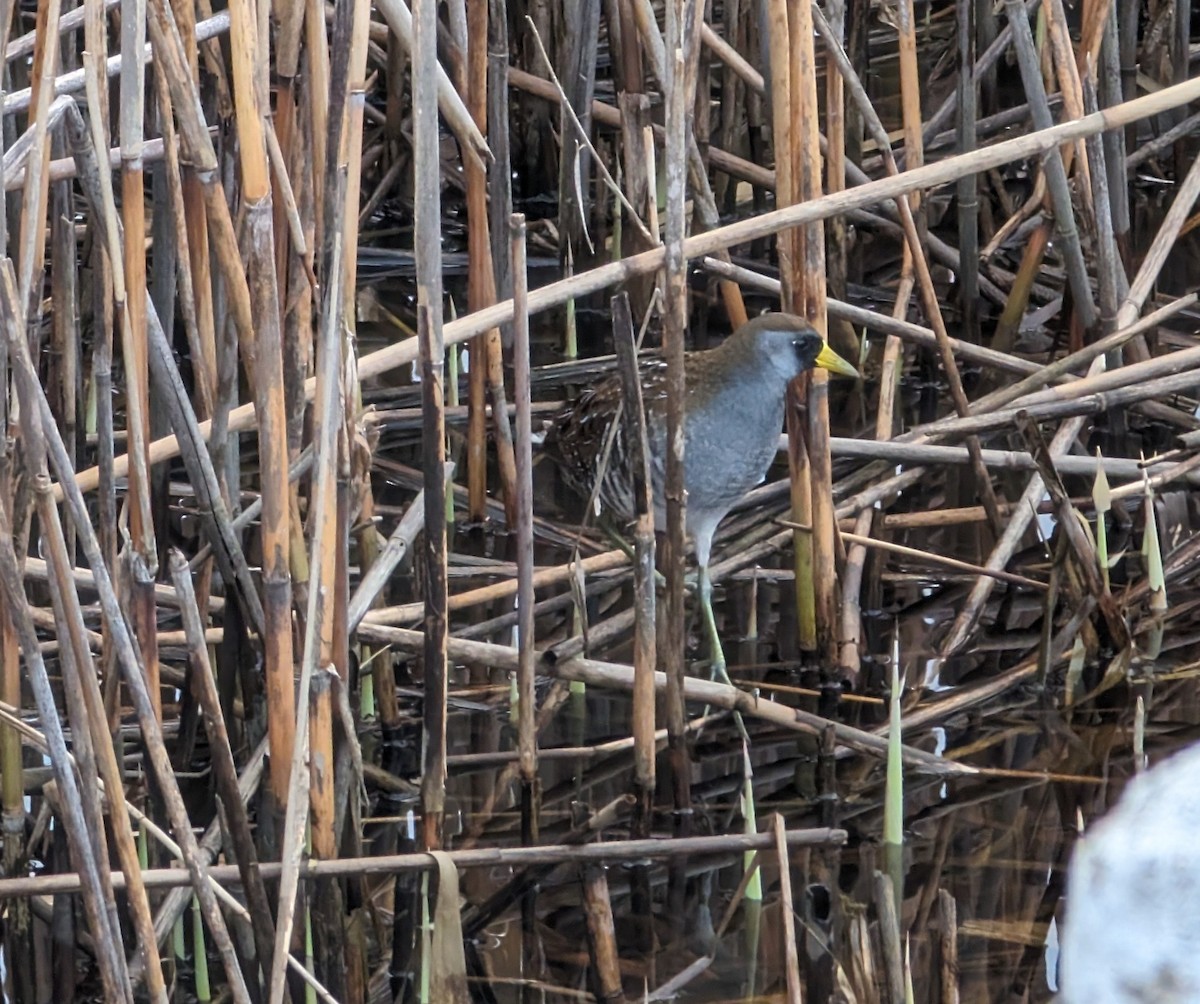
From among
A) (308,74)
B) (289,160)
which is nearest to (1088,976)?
(308,74)

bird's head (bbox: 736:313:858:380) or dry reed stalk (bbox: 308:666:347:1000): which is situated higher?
bird's head (bbox: 736:313:858:380)

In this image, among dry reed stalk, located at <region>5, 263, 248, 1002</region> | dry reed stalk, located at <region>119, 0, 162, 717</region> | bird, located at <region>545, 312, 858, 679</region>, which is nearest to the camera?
dry reed stalk, located at <region>5, 263, 248, 1002</region>

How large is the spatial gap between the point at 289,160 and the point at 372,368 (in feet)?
1.19

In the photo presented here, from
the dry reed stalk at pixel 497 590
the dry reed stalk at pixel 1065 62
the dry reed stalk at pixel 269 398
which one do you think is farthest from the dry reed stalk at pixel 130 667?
the dry reed stalk at pixel 1065 62

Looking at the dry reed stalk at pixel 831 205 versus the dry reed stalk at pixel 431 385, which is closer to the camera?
the dry reed stalk at pixel 431 385

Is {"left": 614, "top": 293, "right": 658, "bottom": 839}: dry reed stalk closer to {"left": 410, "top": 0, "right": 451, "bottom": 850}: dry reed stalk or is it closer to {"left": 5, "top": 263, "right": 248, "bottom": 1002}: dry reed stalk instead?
{"left": 410, "top": 0, "right": 451, "bottom": 850}: dry reed stalk

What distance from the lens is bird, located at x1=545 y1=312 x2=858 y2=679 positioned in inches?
125

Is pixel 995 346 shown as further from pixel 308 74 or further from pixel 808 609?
pixel 308 74

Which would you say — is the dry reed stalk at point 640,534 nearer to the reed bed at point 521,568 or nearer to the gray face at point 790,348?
the reed bed at point 521,568

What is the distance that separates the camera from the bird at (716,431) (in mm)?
3176

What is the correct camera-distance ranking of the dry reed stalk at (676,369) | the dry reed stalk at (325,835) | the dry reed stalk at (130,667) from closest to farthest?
the dry reed stalk at (130,667) → the dry reed stalk at (325,835) → the dry reed stalk at (676,369)

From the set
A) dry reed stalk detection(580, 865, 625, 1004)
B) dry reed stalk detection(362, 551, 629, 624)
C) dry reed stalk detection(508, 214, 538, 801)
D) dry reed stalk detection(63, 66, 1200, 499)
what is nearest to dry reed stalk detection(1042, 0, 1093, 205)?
dry reed stalk detection(63, 66, 1200, 499)

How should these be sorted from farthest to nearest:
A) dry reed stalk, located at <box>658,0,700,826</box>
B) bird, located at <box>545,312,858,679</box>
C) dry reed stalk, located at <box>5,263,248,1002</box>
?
bird, located at <box>545,312,858,679</box>
dry reed stalk, located at <box>658,0,700,826</box>
dry reed stalk, located at <box>5,263,248,1002</box>

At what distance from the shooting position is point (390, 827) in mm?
2803
